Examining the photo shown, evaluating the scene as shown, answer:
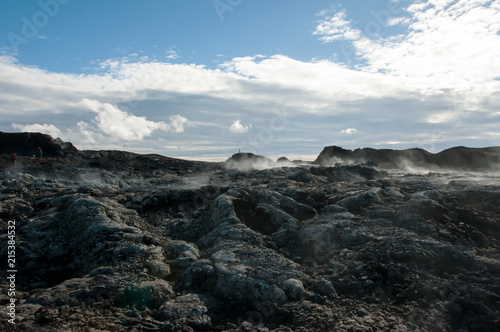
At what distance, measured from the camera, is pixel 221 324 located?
19.0 ft

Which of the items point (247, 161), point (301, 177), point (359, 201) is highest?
point (247, 161)

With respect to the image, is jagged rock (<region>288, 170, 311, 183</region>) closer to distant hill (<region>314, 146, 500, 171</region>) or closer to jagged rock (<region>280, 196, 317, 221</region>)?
jagged rock (<region>280, 196, 317, 221</region>)

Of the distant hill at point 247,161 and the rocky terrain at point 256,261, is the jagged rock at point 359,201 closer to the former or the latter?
the rocky terrain at point 256,261

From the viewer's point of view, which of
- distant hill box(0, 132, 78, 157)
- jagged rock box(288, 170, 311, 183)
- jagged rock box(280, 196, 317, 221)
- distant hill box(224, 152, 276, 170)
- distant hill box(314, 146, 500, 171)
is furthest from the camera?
distant hill box(224, 152, 276, 170)

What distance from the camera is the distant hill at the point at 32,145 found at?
103ft

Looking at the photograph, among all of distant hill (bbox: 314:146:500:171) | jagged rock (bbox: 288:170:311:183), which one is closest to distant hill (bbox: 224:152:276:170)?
distant hill (bbox: 314:146:500:171)

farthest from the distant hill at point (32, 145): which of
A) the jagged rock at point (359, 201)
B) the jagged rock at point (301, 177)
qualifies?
the jagged rock at point (359, 201)

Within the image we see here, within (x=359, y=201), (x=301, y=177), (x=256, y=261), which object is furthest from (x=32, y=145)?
(x=256, y=261)

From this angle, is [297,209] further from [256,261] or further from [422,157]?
[422,157]

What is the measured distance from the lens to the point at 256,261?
24.1 feet

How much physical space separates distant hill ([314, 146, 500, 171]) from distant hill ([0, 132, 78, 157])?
28619 mm

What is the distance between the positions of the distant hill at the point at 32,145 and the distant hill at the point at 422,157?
93.9ft

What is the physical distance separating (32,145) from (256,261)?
33012 millimetres

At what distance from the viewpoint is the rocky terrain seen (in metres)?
5.82
